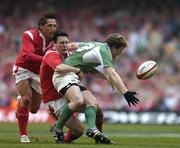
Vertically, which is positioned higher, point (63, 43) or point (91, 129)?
point (63, 43)

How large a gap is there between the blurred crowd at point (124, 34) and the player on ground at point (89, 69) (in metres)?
12.2

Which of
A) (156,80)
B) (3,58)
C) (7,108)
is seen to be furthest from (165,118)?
(3,58)

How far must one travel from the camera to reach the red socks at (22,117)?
12383mm

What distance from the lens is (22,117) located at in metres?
12.6

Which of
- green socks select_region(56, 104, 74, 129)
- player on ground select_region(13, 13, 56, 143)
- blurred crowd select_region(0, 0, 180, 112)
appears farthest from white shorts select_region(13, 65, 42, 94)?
blurred crowd select_region(0, 0, 180, 112)

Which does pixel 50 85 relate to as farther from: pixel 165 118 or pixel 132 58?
pixel 132 58

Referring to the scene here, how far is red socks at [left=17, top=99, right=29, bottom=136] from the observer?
12383mm

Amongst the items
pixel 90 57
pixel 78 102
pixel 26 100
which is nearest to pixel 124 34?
pixel 26 100

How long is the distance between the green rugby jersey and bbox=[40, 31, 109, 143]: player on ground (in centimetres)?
21

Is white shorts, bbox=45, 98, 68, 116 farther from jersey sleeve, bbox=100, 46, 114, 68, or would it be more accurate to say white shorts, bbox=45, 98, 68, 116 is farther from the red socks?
jersey sleeve, bbox=100, 46, 114, 68

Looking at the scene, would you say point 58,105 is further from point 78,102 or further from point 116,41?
point 116,41

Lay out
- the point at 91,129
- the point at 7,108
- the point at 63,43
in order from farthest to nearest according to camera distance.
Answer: the point at 7,108
the point at 63,43
the point at 91,129

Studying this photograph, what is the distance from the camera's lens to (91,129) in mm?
10727

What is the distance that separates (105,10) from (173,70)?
4967 millimetres
